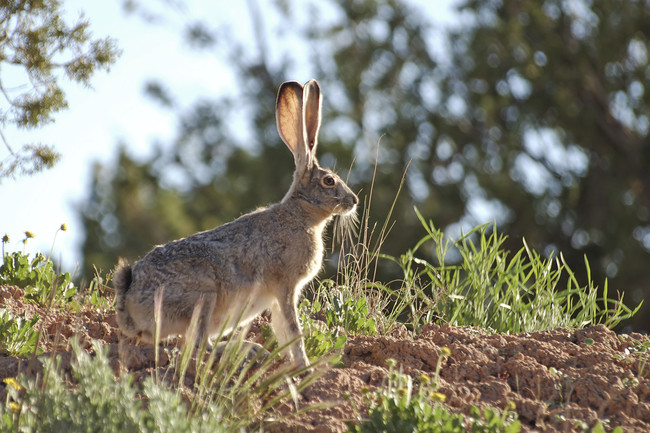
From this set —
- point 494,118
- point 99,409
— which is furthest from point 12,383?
point 494,118

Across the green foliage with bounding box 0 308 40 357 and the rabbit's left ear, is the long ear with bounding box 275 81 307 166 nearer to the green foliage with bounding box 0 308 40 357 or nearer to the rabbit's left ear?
the rabbit's left ear

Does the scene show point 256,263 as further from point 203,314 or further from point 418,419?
point 418,419

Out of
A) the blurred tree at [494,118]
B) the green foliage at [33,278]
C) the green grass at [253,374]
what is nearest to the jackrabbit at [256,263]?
the green grass at [253,374]

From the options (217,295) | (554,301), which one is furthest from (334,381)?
(554,301)

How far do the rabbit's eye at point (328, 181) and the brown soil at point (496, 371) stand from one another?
116 cm

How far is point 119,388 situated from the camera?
3.89 metres

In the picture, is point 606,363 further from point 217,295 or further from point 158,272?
point 158,272

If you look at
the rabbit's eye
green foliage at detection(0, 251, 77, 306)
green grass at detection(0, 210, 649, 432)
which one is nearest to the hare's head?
the rabbit's eye

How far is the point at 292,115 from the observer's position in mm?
6051

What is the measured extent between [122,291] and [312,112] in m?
1.88

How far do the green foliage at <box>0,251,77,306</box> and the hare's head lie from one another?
6.35 ft

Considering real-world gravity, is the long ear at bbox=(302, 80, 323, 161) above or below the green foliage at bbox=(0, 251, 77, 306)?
above

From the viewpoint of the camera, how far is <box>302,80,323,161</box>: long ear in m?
6.08

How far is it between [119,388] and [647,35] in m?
16.0
